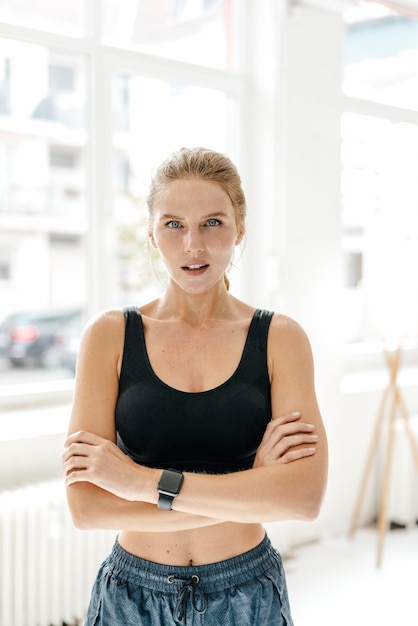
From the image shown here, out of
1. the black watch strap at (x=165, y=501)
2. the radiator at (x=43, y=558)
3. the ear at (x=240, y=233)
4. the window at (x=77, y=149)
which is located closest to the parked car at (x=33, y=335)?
the window at (x=77, y=149)

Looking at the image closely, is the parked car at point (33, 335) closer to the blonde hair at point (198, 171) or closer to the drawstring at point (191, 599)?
the blonde hair at point (198, 171)

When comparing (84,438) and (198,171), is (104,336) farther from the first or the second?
(198,171)

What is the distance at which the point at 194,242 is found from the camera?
1.39 m

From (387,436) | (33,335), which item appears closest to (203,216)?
(33,335)

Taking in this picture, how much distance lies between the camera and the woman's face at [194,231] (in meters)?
1.40

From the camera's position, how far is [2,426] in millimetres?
2893

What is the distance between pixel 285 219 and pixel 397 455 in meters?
1.57

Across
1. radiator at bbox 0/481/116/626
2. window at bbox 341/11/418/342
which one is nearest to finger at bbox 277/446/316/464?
radiator at bbox 0/481/116/626

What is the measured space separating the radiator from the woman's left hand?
135cm

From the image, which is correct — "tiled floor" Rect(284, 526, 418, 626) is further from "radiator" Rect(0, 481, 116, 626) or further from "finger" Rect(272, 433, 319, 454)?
"finger" Rect(272, 433, 319, 454)

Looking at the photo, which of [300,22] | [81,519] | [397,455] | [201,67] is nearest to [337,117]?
[300,22]

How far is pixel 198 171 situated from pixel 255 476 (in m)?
0.62

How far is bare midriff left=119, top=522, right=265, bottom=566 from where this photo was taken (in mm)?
1389

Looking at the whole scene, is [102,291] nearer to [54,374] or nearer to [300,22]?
[54,374]
